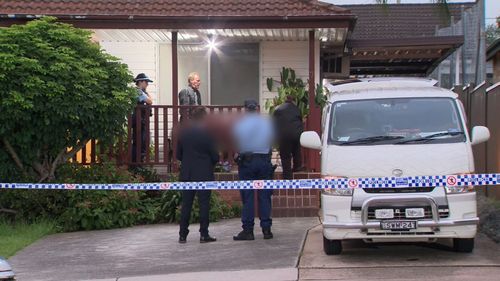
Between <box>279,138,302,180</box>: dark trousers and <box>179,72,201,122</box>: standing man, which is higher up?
<box>179,72,201,122</box>: standing man

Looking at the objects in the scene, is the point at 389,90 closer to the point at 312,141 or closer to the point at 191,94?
the point at 312,141

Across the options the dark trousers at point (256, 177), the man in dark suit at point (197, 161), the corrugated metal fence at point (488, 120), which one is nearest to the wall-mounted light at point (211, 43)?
the man in dark suit at point (197, 161)

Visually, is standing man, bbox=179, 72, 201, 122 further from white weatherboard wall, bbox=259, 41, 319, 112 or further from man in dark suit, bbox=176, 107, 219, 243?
man in dark suit, bbox=176, 107, 219, 243

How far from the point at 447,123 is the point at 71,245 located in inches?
205

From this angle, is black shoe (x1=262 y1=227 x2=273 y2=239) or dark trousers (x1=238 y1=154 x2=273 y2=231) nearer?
dark trousers (x1=238 y1=154 x2=273 y2=231)

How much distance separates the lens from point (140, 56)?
14.4m

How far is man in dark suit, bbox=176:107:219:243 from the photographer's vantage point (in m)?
8.75

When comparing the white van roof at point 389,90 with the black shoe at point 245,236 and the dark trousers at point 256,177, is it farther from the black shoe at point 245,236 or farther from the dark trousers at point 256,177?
the black shoe at point 245,236

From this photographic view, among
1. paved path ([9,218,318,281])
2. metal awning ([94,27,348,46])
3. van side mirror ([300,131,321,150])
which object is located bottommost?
paved path ([9,218,318,281])

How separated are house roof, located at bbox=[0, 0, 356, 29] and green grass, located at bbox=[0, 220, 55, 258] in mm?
4145

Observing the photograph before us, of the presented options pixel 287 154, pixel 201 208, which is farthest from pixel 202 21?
pixel 201 208

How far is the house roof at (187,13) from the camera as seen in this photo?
12125 mm

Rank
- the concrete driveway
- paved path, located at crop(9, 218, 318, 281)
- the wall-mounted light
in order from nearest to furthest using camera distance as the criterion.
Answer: the concrete driveway, paved path, located at crop(9, 218, 318, 281), the wall-mounted light

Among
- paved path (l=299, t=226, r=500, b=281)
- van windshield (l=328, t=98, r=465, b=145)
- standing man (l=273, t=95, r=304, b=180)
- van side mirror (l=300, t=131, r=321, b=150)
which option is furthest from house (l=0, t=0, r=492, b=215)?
van windshield (l=328, t=98, r=465, b=145)
